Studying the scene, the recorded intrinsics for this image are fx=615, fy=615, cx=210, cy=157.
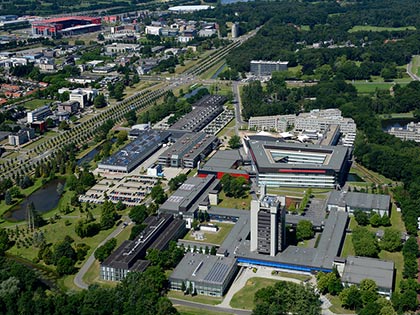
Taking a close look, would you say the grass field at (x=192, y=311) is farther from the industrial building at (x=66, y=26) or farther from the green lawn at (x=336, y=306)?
the industrial building at (x=66, y=26)

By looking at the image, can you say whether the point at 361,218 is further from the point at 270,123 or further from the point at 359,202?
the point at 270,123

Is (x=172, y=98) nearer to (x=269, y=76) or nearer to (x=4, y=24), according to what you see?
(x=269, y=76)

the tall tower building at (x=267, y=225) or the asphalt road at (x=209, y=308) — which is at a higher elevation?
the tall tower building at (x=267, y=225)

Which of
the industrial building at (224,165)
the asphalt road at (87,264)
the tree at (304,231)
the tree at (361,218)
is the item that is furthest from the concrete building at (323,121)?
the asphalt road at (87,264)

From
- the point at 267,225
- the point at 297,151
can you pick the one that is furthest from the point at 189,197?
the point at 297,151

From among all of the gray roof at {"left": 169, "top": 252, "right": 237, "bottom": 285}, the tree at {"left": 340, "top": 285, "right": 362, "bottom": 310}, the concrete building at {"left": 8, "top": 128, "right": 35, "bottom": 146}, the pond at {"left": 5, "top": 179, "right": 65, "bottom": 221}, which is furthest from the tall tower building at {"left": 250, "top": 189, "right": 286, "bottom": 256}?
the concrete building at {"left": 8, "top": 128, "right": 35, "bottom": 146}

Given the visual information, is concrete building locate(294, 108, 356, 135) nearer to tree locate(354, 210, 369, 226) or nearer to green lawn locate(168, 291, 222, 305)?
tree locate(354, 210, 369, 226)
